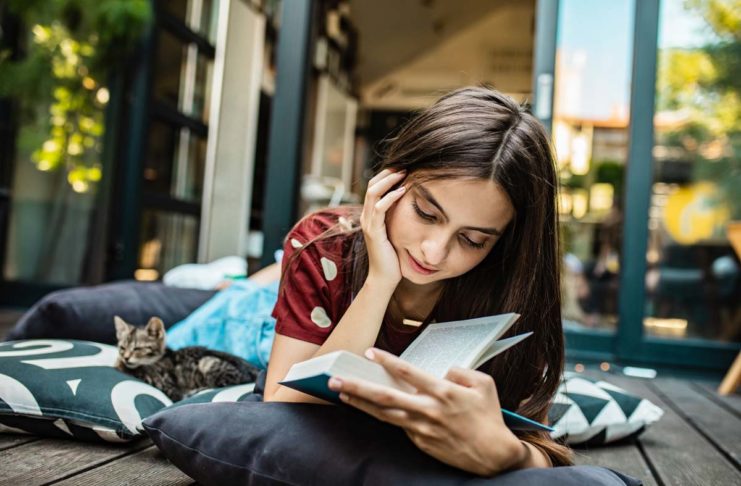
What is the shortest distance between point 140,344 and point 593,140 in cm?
277

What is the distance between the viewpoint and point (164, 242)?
4.55 meters

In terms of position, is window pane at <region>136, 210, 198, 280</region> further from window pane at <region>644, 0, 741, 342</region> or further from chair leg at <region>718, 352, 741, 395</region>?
chair leg at <region>718, 352, 741, 395</region>

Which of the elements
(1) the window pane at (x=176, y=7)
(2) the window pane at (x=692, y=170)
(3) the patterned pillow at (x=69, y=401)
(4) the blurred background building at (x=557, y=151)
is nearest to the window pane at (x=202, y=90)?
(4) the blurred background building at (x=557, y=151)

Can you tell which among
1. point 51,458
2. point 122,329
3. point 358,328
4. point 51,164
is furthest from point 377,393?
point 51,164

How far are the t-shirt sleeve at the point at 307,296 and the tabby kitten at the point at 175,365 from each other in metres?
0.55

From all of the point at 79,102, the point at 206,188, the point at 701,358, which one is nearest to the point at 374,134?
the point at 206,188

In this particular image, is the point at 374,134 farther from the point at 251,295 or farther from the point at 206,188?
the point at 251,295

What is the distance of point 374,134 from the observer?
10.5 metres

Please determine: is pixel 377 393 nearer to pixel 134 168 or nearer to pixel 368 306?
pixel 368 306

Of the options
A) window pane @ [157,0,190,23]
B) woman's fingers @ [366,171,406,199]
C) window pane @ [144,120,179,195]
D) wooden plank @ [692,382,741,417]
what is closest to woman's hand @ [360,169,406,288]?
woman's fingers @ [366,171,406,199]

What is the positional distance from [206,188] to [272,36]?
192cm

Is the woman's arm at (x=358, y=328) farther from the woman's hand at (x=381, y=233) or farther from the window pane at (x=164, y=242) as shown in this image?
the window pane at (x=164, y=242)

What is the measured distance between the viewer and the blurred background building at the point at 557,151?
3492mm

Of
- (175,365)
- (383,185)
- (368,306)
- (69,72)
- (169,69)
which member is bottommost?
(175,365)
